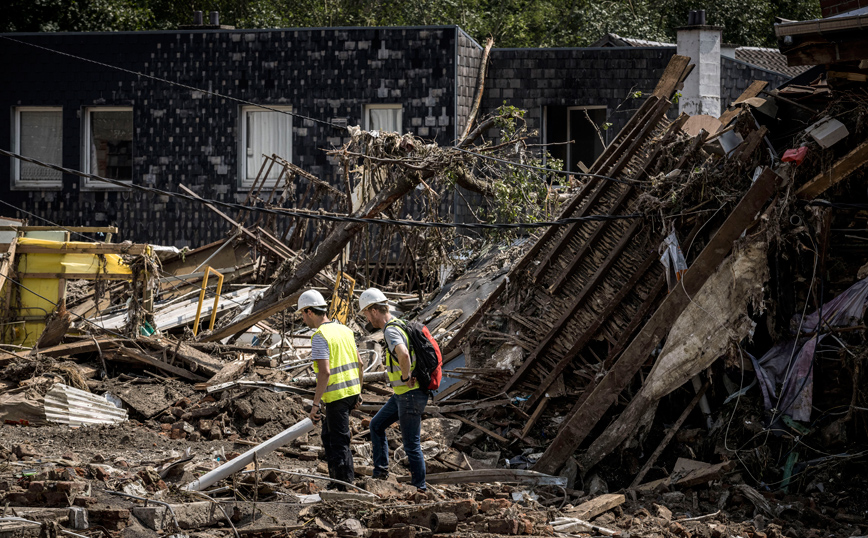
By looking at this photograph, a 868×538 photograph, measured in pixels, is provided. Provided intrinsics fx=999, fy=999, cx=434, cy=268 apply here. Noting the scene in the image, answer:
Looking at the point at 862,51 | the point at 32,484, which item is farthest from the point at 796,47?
the point at 32,484

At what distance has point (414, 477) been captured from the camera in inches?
342

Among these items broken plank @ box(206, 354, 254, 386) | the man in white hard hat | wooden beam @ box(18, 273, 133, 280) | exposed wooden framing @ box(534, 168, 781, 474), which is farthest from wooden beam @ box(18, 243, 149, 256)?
exposed wooden framing @ box(534, 168, 781, 474)

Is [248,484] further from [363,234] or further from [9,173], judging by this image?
[9,173]

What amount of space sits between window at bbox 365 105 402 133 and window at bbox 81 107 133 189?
5.70 metres

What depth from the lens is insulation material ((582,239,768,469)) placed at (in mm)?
9438

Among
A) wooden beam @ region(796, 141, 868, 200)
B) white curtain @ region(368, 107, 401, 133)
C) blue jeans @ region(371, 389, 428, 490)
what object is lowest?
blue jeans @ region(371, 389, 428, 490)

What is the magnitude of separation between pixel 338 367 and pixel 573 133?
15412mm

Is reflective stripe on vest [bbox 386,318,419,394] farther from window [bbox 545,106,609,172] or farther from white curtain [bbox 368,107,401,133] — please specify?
Result: window [bbox 545,106,609,172]

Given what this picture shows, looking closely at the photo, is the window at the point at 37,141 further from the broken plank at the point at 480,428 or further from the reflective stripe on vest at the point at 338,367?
the reflective stripe on vest at the point at 338,367

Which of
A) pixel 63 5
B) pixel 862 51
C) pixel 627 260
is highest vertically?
pixel 63 5

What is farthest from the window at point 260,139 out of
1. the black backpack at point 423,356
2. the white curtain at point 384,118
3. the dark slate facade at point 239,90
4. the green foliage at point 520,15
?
the black backpack at point 423,356

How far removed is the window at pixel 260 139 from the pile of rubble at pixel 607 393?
928cm

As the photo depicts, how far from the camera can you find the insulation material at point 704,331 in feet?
31.0

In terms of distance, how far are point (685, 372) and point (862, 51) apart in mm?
3270
